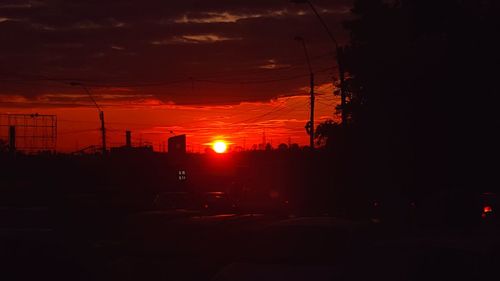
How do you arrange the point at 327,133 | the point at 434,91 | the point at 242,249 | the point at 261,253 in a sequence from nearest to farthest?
the point at 261,253, the point at 242,249, the point at 434,91, the point at 327,133

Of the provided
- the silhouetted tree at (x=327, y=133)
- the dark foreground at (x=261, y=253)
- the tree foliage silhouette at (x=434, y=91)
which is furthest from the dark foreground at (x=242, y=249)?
the silhouetted tree at (x=327, y=133)

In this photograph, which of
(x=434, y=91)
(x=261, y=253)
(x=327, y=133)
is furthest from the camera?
(x=327, y=133)

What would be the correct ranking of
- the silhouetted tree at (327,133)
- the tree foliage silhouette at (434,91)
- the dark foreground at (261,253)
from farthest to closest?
1. the silhouetted tree at (327,133)
2. the tree foliage silhouette at (434,91)
3. the dark foreground at (261,253)

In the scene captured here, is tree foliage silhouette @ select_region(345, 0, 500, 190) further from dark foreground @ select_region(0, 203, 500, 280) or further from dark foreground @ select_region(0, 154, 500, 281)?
dark foreground @ select_region(0, 203, 500, 280)

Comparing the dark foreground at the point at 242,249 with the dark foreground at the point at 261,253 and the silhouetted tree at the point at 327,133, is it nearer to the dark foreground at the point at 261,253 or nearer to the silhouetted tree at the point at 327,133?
the dark foreground at the point at 261,253

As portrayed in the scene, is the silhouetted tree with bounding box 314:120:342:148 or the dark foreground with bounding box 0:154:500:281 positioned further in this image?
the silhouetted tree with bounding box 314:120:342:148

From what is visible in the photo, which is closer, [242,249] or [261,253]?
[261,253]

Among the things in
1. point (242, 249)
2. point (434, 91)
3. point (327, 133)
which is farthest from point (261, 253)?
point (327, 133)

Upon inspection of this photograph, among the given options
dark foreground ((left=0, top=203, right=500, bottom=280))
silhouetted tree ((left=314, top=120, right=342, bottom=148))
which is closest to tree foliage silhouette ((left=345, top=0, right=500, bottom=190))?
silhouetted tree ((left=314, top=120, right=342, bottom=148))

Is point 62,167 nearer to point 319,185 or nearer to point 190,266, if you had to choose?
point 319,185

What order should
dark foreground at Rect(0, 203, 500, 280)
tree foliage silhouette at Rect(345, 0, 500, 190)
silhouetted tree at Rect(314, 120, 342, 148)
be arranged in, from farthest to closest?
silhouetted tree at Rect(314, 120, 342, 148)
tree foliage silhouette at Rect(345, 0, 500, 190)
dark foreground at Rect(0, 203, 500, 280)

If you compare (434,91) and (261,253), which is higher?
(434,91)

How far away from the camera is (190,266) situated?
32.6ft

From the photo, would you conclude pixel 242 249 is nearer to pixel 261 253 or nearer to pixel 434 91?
pixel 261 253
